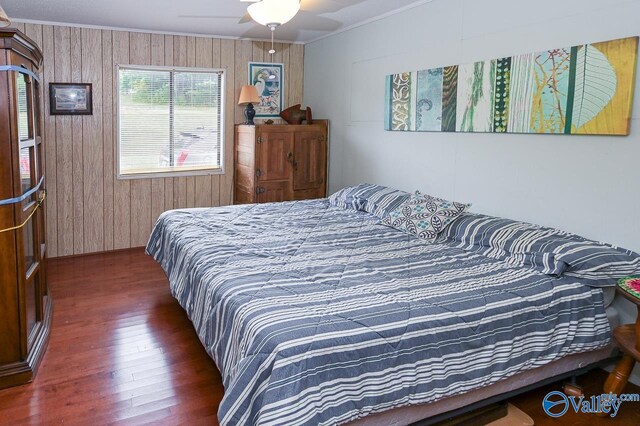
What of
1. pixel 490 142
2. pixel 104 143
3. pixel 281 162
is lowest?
pixel 281 162

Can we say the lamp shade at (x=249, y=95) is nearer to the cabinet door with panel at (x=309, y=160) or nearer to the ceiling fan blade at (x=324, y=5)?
the cabinet door with panel at (x=309, y=160)

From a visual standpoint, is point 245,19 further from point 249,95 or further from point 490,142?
point 490,142

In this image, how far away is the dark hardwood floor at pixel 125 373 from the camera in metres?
2.41

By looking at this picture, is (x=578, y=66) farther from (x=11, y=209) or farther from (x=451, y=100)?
(x=11, y=209)

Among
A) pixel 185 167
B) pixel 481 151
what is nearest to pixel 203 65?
pixel 185 167

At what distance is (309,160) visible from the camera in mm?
5430

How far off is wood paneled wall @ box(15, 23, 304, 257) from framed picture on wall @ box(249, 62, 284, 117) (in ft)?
0.34

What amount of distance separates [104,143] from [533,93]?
4.00m

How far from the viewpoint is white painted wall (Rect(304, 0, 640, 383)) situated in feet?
8.96

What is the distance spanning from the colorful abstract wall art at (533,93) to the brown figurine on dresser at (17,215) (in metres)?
2.73

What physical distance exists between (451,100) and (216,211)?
2.03 m

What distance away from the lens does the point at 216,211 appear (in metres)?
4.09

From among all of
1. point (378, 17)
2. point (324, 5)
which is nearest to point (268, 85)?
point (378, 17)

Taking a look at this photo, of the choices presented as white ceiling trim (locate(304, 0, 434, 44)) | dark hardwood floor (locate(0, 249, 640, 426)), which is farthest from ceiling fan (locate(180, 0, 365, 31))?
dark hardwood floor (locate(0, 249, 640, 426))
